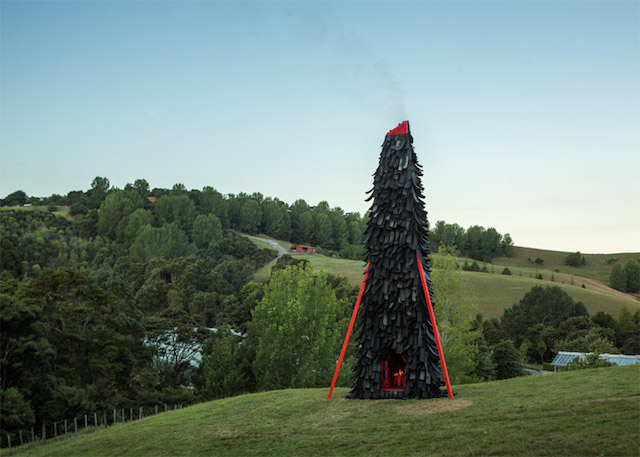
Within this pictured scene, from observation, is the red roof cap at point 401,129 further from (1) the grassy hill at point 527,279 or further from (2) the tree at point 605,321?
(2) the tree at point 605,321

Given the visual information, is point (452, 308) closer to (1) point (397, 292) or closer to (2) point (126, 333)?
(1) point (397, 292)

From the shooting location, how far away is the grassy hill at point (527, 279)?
74938mm

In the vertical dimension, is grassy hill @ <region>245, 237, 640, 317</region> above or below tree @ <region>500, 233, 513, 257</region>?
below

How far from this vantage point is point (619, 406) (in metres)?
13.9

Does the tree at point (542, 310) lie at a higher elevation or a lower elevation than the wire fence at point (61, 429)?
higher

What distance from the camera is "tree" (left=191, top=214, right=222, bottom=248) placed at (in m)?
110

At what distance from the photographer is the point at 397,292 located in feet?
61.6

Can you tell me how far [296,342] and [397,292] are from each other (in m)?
15.8

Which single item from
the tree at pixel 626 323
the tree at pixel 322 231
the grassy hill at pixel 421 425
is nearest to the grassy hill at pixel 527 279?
the tree at pixel 322 231

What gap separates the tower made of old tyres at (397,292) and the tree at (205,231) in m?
92.1

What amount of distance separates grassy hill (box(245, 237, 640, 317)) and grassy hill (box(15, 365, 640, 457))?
125 ft

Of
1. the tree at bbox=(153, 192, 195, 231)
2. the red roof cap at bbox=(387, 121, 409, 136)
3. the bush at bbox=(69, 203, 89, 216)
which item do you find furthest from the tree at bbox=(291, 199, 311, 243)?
the red roof cap at bbox=(387, 121, 409, 136)

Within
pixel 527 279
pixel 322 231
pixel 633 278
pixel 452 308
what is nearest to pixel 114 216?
pixel 322 231

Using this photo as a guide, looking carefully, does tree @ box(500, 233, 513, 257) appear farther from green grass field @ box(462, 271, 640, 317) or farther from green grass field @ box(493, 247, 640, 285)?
green grass field @ box(462, 271, 640, 317)
